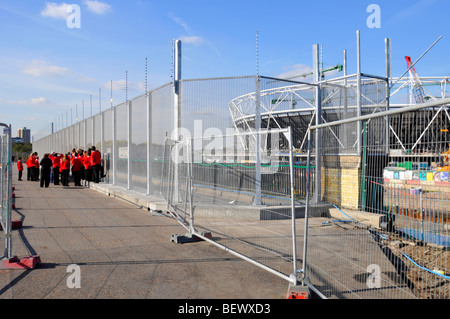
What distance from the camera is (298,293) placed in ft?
13.5

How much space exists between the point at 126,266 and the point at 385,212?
3.64 metres

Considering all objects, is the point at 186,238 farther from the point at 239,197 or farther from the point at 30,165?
the point at 30,165

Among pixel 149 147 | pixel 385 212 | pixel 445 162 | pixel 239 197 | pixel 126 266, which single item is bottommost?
pixel 126 266

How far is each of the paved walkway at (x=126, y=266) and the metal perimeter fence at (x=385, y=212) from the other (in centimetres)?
93

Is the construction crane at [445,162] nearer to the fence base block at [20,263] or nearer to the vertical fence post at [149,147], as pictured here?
the fence base block at [20,263]

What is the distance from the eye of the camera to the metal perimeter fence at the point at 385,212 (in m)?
3.21

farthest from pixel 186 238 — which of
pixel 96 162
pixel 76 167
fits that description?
pixel 76 167

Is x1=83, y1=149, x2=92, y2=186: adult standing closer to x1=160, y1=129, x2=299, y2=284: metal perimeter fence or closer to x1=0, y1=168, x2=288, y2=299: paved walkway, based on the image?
x1=0, y1=168, x2=288, y2=299: paved walkway

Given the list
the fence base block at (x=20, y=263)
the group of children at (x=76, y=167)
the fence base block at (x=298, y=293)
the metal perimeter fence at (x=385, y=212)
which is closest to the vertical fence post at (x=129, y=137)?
the group of children at (x=76, y=167)

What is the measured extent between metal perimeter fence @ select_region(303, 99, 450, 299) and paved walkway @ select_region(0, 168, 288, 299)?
36.8 inches

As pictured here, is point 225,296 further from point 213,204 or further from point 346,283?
point 213,204

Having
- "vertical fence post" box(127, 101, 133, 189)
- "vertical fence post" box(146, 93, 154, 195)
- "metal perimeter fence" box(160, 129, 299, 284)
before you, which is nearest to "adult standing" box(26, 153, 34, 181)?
"vertical fence post" box(127, 101, 133, 189)

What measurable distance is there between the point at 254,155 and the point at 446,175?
3.81m
